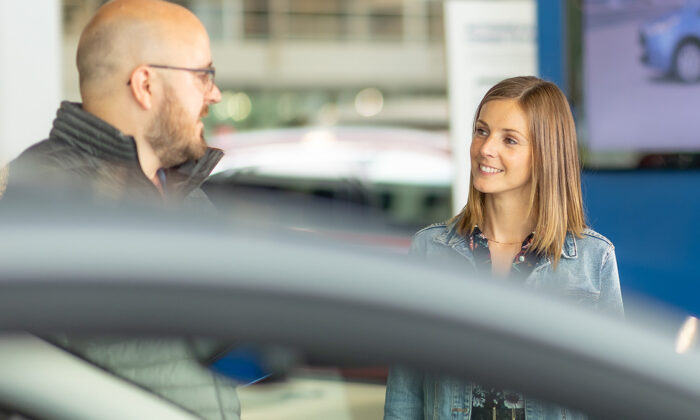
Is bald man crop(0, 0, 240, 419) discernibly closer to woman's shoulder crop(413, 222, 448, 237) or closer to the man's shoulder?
the man's shoulder

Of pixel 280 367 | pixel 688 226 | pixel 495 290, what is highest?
pixel 495 290

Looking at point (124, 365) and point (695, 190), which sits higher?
point (124, 365)

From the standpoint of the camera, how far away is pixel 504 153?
232 centimetres

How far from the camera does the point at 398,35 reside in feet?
91.2

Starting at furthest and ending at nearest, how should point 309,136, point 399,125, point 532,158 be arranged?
1. point 399,125
2. point 309,136
3. point 532,158

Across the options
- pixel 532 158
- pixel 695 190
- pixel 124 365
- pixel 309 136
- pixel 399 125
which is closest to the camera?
pixel 124 365

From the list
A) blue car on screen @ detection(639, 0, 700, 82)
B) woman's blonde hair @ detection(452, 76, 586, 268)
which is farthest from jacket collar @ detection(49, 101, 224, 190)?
blue car on screen @ detection(639, 0, 700, 82)

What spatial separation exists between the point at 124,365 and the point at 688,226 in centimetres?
348

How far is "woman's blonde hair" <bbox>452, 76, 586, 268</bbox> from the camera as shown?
229 centimetres

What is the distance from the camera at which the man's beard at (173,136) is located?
8.03ft

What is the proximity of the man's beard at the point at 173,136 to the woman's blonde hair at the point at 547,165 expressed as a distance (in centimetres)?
72

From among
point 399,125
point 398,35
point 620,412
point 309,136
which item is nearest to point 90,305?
point 620,412

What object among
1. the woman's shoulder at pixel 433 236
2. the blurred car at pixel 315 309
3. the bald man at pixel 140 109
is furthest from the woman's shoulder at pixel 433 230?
the blurred car at pixel 315 309

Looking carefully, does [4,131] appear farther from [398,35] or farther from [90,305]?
[398,35]
